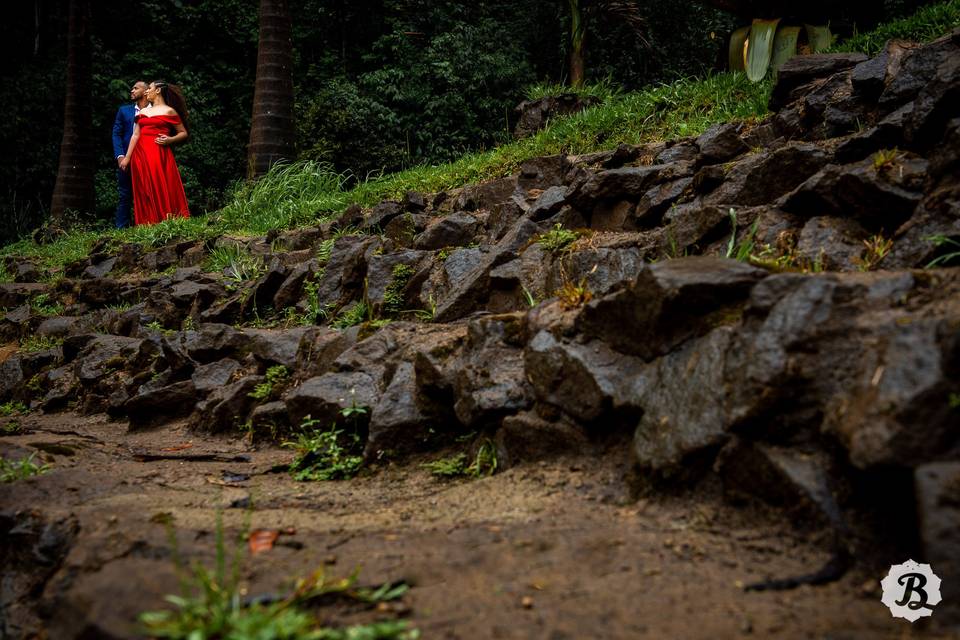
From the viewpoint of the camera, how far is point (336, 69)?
1683cm

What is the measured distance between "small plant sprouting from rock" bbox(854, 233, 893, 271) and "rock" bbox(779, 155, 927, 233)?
0.13 m

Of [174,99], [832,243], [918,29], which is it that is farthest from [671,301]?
[174,99]

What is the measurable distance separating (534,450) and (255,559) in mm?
1281

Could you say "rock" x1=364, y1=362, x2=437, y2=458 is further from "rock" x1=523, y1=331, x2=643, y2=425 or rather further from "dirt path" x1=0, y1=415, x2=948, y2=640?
"rock" x1=523, y1=331, x2=643, y2=425

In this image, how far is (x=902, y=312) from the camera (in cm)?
228

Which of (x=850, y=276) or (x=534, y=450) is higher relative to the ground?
(x=850, y=276)

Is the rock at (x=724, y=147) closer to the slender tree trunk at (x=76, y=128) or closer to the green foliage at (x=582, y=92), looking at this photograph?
the green foliage at (x=582, y=92)

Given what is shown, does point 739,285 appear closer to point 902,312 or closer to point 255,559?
point 902,312

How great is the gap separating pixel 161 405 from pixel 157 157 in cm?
722

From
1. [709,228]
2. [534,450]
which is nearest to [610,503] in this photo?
[534,450]

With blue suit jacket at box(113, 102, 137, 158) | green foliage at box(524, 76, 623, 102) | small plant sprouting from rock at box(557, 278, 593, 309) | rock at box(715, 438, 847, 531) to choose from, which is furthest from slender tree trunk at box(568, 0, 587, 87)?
rock at box(715, 438, 847, 531)

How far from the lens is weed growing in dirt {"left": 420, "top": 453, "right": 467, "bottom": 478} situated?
3277 millimetres

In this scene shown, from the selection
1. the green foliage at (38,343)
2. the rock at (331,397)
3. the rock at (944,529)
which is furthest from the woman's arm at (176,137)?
the rock at (944,529)

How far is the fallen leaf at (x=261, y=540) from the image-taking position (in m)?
2.35
